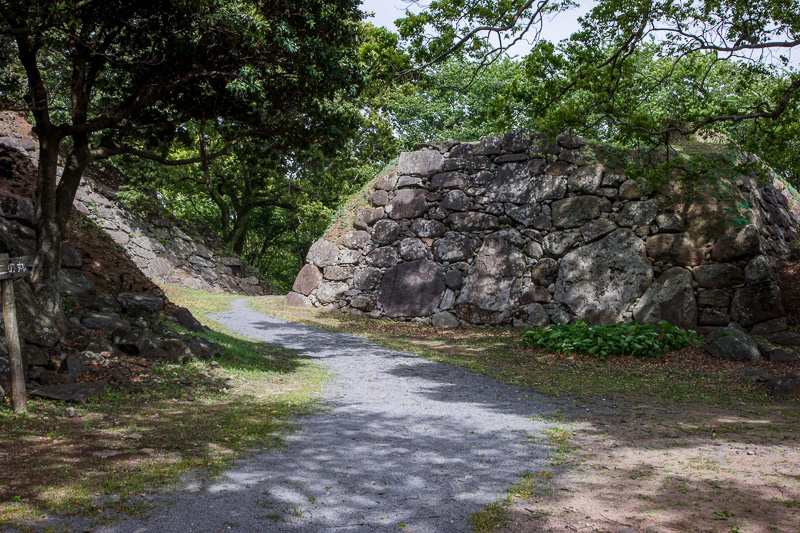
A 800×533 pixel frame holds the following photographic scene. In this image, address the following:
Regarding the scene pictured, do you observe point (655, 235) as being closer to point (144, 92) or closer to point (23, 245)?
point (144, 92)

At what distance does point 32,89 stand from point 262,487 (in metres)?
6.37

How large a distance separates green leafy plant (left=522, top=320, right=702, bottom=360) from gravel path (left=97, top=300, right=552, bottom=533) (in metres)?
2.97

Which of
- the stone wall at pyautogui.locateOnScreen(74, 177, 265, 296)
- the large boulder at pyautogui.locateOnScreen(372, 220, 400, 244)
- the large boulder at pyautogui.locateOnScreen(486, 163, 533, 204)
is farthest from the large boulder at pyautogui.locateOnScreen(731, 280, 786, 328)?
the stone wall at pyautogui.locateOnScreen(74, 177, 265, 296)

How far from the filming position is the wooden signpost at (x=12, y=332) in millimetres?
5328

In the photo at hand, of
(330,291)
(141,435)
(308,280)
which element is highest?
(308,280)

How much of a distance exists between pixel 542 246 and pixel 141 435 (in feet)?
38.8

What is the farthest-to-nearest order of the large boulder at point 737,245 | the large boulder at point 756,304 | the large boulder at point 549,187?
the large boulder at point 549,187, the large boulder at point 737,245, the large boulder at point 756,304

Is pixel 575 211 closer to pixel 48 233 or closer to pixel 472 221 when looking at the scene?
pixel 472 221

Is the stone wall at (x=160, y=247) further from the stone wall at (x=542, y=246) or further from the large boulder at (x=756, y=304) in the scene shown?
the large boulder at (x=756, y=304)

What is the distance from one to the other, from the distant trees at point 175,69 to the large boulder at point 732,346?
7691mm

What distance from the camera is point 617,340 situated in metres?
10.3

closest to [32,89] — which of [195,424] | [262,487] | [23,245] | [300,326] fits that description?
[23,245]

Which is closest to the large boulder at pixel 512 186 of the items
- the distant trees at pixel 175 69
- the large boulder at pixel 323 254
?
the large boulder at pixel 323 254

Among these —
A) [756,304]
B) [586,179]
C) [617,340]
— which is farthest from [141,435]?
[586,179]
